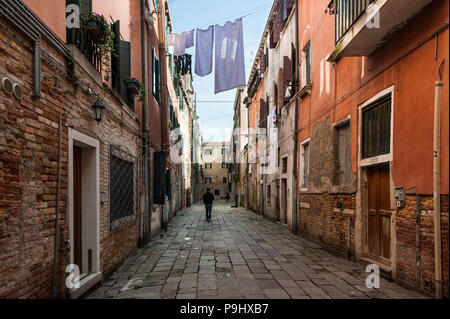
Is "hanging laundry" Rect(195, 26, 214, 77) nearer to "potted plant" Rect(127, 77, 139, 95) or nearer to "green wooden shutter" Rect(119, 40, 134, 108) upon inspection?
"potted plant" Rect(127, 77, 139, 95)

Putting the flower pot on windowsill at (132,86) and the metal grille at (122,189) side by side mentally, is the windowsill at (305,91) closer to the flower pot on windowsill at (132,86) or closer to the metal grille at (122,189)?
the flower pot on windowsill at (132,86)

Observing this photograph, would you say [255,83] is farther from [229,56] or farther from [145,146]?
[145,146]

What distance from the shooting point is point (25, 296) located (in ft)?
10.6

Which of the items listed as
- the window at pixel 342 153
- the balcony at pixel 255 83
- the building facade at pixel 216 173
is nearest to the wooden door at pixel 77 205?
the window at pixel 342 153

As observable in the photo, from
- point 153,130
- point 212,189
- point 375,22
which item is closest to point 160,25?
point 153,130

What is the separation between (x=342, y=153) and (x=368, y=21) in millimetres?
3366

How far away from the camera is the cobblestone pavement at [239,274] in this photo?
15.5 ft

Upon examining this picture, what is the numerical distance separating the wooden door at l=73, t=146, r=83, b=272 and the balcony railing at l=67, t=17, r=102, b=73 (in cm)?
146

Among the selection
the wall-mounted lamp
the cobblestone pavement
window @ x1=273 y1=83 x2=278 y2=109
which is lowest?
the cobblestone pavement

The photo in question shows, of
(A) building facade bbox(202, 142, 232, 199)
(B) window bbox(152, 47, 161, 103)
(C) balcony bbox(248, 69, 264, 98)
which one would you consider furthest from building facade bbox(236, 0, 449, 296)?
(A) building facade bbox(202, 142, 232, 199)

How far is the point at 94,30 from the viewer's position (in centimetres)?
508

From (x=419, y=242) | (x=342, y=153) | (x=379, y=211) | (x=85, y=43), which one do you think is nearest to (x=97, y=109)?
(x=85, y=43)

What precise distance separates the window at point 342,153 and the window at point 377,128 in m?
0.93

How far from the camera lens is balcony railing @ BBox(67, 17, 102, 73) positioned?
4574mm
